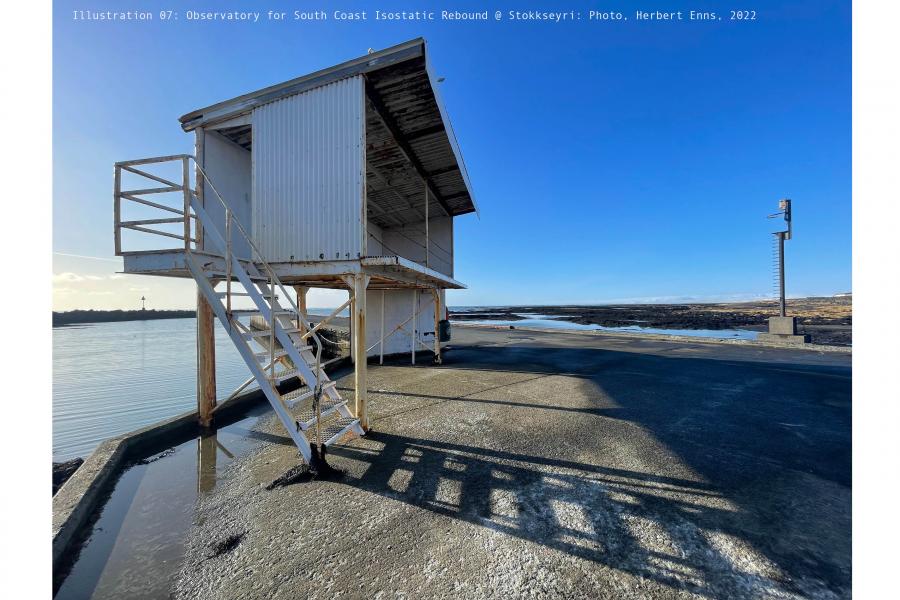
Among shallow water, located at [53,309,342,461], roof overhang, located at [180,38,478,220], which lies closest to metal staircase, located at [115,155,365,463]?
roof overhang, located at [180,38,478,220]

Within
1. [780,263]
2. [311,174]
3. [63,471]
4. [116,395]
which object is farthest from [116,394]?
[780,263]

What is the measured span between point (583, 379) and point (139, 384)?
59.7 ft

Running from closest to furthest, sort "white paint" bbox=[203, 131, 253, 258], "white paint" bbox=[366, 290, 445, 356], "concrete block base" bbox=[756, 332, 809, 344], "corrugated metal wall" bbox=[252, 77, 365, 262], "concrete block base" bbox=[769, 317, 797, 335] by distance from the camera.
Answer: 1. "corrugated metal wall" bbox=[252, 77, 365, 262]
2. "white paint" bbox=[203, 131, 253, 258]
3. "white paint" bbox=[366, 290, 445, 356]
4. "concrete block base" bbox=[756, 332, 809, 344]
5. "concrete block base" bbox=[769, 317, 797, 335]

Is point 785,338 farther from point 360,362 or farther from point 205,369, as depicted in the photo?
point 205,369

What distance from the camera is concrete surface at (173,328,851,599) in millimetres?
2803

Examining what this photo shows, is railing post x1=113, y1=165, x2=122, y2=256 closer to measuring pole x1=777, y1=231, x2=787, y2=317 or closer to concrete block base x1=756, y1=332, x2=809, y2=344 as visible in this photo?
measuring pole x1=777, y1=231, x2=787, y2=317

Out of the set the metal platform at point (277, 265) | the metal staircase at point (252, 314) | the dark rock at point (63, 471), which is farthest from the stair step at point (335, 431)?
the dark rock at point (63, 471)

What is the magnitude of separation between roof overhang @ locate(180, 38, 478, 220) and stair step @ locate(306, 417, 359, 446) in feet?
21.8

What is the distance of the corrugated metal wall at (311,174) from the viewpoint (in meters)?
6.14

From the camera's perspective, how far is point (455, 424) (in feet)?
20.8

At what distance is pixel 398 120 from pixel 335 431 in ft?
24.0
